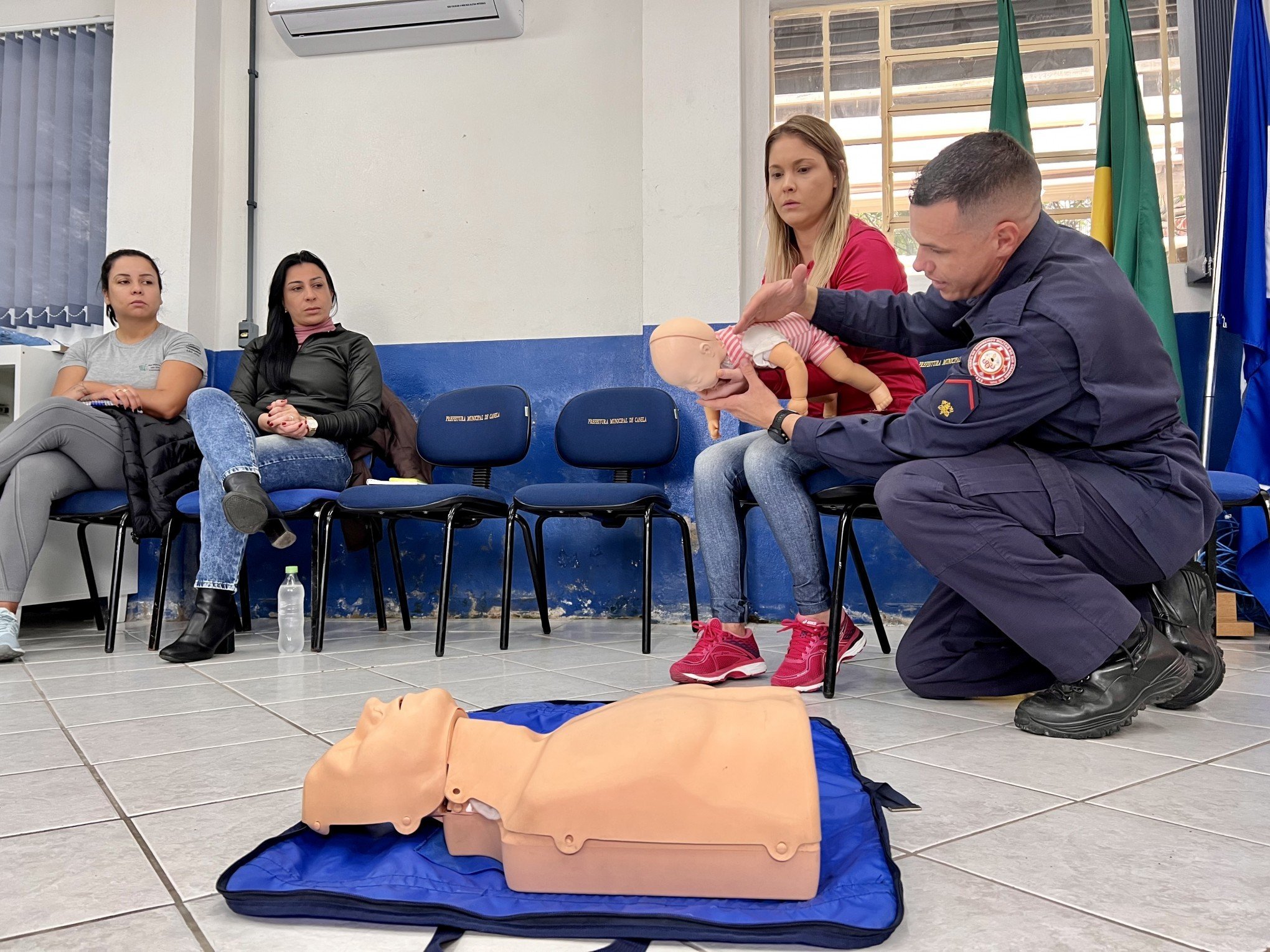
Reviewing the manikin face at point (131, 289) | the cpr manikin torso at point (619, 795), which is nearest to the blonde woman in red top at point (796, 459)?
the cpr manikin torso at point (619, 795)

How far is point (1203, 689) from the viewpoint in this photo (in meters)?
1.74

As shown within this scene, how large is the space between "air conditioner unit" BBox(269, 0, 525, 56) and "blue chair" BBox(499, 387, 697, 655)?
1601 millimetres

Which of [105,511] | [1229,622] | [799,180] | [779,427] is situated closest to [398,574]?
[105,511]

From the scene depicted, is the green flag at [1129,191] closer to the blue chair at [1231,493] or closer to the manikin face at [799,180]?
the blue chair at [1231,493]

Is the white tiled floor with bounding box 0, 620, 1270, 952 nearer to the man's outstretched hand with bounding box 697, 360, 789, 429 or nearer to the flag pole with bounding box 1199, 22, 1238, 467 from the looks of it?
the man's outstretched hand with bounding box 697, 360, 789, 429

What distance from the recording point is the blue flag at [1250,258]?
2.80 meters

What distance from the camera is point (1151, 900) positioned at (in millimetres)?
870

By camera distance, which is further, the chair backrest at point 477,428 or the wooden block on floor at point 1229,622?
the chair backrest at point 477,428

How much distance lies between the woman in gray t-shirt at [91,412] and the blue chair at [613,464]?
1.29 metres

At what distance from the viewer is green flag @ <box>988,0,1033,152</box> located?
10.6ft

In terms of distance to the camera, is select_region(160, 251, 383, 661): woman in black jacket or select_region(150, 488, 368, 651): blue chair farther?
select_region(150, 488, 368, 651): blue chair

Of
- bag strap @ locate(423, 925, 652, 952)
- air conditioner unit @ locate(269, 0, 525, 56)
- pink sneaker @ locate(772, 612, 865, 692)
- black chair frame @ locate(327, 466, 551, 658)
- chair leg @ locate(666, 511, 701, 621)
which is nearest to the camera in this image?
bag strap @ locate(423, 925, 652, 952)

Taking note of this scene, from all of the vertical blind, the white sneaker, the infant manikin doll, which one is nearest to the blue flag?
the infant manikin doll

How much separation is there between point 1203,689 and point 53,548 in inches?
136
